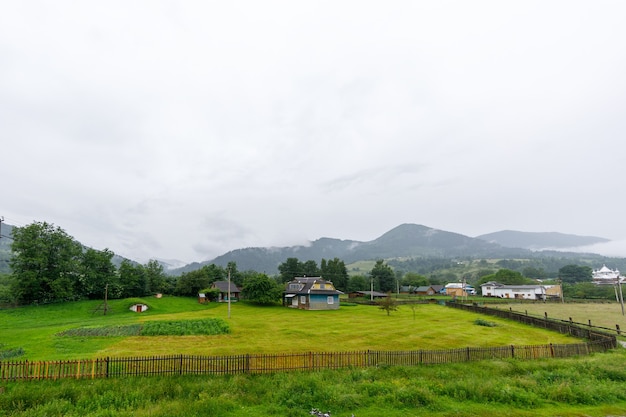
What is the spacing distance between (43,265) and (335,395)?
77.8 meters

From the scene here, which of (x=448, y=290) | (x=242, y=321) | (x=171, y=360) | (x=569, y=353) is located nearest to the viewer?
(x=171, y=360)

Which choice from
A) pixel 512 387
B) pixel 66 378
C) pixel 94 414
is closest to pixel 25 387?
pixel 66 378

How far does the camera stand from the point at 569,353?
2691 cm

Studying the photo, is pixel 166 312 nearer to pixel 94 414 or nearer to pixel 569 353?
pixel 94 414

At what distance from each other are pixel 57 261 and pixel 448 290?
14144 cm

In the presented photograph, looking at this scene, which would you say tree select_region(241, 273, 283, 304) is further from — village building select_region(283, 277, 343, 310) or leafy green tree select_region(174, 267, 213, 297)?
leafy green tree select_region(174, 267, 213, 297)

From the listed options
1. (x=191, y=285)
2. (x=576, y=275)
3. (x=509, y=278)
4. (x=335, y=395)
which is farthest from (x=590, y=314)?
(x=576, y=275)

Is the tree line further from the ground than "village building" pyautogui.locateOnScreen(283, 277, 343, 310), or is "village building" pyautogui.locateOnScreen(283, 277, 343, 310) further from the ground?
Result: the tree line

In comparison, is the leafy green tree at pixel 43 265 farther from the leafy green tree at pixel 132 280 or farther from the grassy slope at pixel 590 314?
the grassy slope at pixel 590 314

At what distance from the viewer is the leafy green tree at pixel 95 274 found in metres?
74.2

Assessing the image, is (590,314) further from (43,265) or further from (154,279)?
(43,265)

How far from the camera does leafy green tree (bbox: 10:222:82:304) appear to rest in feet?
215

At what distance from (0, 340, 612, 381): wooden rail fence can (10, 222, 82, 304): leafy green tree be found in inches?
2175

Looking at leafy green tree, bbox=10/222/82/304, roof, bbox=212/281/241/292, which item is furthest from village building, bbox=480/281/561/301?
leafy green tree, bbox=10/222/82/304
